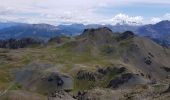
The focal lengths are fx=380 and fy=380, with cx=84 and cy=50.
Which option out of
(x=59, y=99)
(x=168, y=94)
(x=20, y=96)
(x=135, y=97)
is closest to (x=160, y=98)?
(x=168, y=94)

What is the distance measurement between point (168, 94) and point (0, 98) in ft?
279

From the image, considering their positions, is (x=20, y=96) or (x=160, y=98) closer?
(x=160, y=98)

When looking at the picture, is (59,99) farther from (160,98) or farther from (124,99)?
(160,98)

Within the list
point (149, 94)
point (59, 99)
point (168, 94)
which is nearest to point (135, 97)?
point (149, 94)

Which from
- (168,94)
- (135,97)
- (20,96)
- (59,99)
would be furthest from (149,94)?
(20,96)

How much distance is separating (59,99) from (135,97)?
1591 inches

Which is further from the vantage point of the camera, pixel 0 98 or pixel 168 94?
pixel 0 98

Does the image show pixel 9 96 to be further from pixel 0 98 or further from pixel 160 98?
pixel 160 98

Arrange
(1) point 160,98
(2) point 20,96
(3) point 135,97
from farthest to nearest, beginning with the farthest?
(2) point 20,96, (3) point 135,97, (1) point 160,98

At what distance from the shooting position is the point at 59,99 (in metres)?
199

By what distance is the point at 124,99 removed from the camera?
192250mm

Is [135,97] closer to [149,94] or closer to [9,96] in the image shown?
[149,94]

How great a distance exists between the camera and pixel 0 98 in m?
195

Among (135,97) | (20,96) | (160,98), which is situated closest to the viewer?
(160,98)
